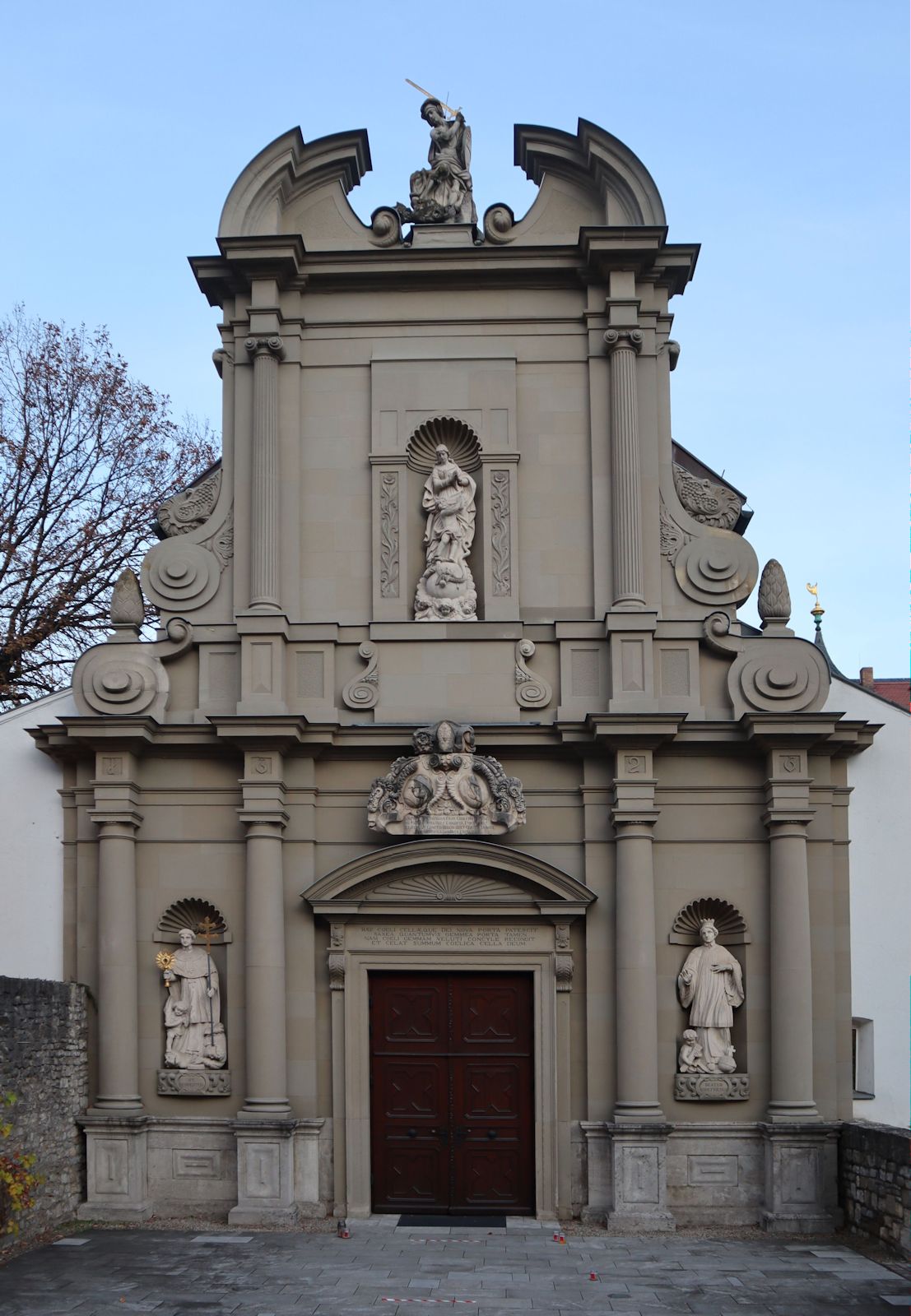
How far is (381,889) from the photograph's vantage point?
15805mm

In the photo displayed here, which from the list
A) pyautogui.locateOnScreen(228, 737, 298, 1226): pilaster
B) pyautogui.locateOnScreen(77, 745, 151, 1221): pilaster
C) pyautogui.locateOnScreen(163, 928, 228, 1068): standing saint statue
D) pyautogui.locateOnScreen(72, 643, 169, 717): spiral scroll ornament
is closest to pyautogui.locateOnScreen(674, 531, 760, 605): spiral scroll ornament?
pyautogui.locateOnScreen(228, 737, 298, 1226): pilaster

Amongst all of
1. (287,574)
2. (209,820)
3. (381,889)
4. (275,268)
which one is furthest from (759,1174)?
(275,268)

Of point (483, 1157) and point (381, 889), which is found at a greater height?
point (381, 889)

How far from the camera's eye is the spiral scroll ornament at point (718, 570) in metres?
16.4

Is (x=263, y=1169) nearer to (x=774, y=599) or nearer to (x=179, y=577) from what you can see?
(x=179, y=577)

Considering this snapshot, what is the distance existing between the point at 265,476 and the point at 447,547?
78.7 inches

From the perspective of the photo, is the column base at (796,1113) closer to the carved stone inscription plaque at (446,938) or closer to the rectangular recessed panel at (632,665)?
the carved stone inscription plaque at (446,938)

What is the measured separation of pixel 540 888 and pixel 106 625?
36.3 feet

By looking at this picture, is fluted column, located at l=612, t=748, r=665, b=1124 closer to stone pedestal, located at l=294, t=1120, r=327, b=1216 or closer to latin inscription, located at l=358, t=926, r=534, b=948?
latin inscription, located at l=358, t=926, r=534, b=948

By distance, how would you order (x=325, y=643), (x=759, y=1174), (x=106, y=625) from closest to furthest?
(x=759, y=1174)
(x=325, y=643)
(x=106, y=625)

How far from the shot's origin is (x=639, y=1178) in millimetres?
15125

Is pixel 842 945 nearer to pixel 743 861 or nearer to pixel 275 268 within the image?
pixel 743 861

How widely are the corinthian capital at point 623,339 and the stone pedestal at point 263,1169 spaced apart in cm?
844

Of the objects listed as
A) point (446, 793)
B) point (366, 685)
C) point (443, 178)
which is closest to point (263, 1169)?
point (446, 793)
